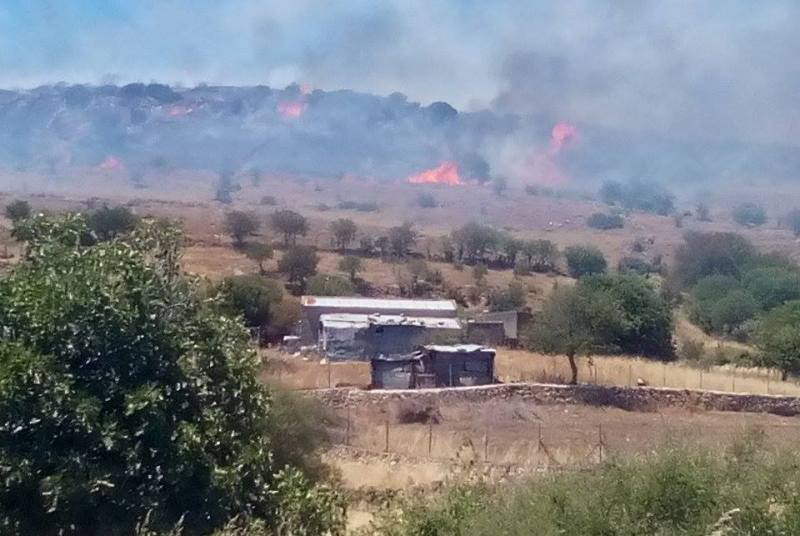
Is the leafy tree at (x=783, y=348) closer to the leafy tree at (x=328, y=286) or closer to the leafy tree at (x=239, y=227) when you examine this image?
the leafy tree at (x=328, y=286)

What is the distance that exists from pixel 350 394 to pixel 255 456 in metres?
20.0

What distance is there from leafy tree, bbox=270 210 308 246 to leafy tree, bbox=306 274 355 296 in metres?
28.5

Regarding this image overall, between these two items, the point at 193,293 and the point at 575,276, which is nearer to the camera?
the point at 193,293

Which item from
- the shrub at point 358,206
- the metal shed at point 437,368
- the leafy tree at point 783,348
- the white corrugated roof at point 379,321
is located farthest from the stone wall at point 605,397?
the shrub at point 358,206

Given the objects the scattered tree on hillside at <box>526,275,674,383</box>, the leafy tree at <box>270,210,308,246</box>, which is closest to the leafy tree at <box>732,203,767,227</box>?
the leafy tree at <box>270,210,308,246</box>

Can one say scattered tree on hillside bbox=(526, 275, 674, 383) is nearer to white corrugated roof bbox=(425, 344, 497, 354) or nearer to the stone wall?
the stone wall

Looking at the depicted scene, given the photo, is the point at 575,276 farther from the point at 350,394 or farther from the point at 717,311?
the point at 350,394

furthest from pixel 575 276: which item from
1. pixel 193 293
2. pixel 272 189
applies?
pixel 272 189

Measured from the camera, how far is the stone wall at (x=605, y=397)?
3534cm

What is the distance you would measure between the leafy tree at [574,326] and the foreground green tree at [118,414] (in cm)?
2724

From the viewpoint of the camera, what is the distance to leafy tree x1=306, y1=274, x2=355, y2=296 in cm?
5991

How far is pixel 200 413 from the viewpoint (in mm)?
14164

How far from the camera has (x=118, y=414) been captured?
513 inches

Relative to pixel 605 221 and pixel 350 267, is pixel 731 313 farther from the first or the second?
pixel 605 221
